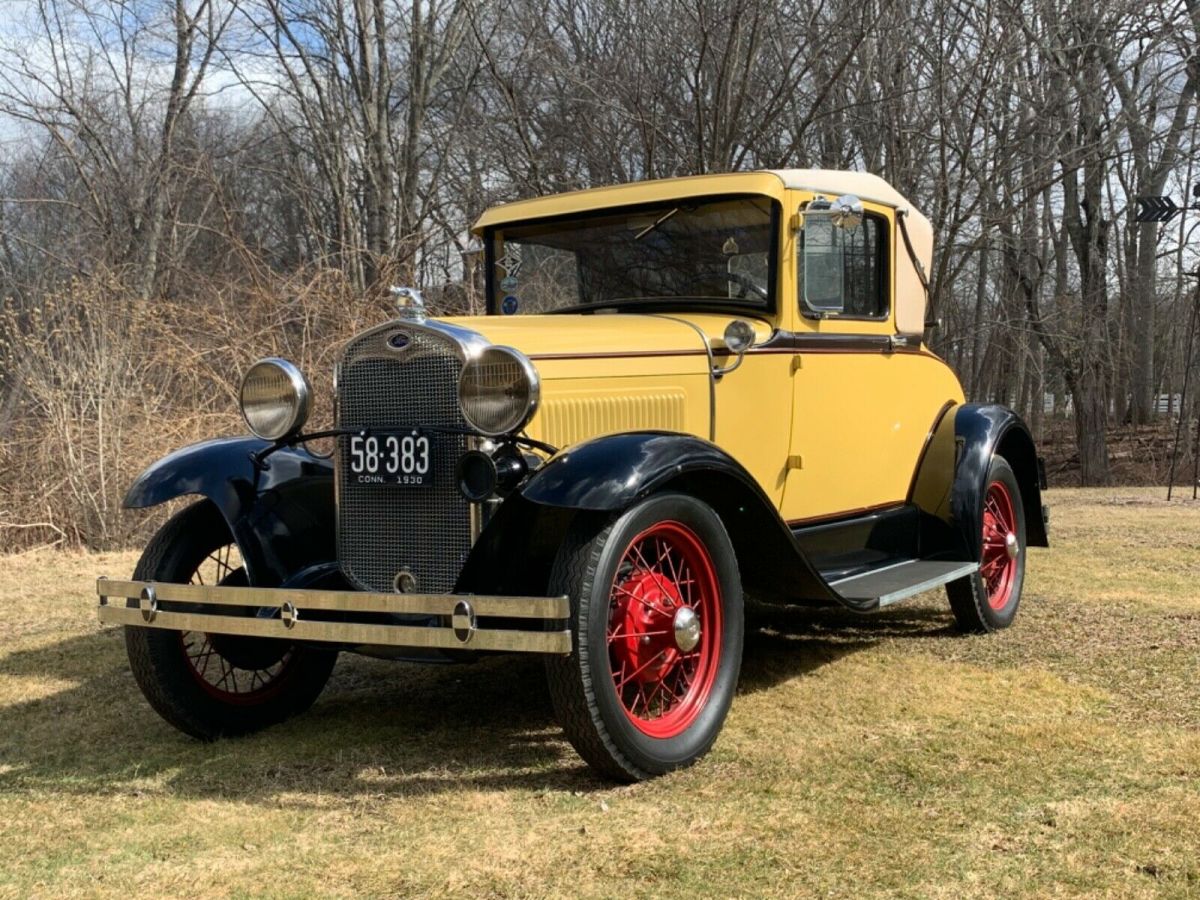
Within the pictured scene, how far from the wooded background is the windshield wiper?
5.02m

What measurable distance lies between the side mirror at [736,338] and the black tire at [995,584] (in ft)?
6.08

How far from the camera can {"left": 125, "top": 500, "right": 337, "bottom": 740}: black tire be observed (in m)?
4.12

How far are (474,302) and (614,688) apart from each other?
665 cm

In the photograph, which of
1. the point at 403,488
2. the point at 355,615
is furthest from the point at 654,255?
the point at 355,615

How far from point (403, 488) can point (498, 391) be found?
53 cm

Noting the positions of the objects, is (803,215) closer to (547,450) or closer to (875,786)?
(547,450)

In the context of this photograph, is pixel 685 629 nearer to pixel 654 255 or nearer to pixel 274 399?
pixel 274 399

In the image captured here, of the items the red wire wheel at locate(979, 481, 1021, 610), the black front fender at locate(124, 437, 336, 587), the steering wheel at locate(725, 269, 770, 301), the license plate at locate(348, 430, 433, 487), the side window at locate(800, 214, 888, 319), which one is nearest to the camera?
the license plate at locate(348, 430, 433, 487)

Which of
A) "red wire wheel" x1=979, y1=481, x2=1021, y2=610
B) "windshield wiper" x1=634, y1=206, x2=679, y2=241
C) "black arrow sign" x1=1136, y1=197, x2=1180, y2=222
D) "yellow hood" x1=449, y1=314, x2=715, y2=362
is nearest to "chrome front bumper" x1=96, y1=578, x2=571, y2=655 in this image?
"yellow hood" x1=449, y1=314, x2=715, y2=362

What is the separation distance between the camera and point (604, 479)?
137 inches

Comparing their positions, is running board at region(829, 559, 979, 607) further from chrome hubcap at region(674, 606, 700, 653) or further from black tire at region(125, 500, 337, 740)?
black tire at region(125, 500, 337, 740)

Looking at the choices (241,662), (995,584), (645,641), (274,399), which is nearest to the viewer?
(645,641)

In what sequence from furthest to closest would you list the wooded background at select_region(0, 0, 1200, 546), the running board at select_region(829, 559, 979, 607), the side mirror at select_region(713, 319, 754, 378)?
the wooded background at select_region(0, 0, 1200, 546) → the running board at select_region(829, 559, 979, 607) → the side mirror at select_region(713, 319, 754, 378)

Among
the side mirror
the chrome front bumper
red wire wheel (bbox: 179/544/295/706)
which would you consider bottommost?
red wire wheel (bbox: 179/544/295/706)
